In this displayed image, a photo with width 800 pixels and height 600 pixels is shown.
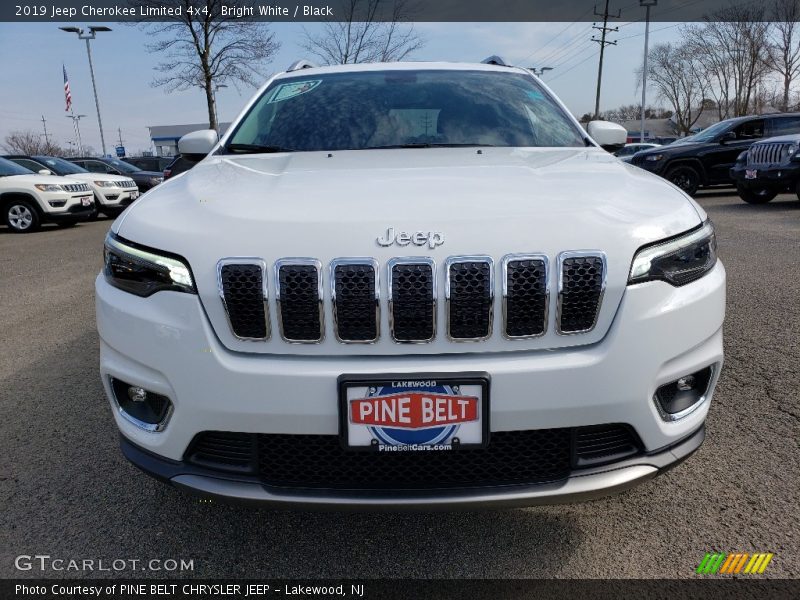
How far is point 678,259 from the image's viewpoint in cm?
170

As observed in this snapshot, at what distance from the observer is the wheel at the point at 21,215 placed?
37.7 feet

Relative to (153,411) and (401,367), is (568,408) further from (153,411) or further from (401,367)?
(153,411)

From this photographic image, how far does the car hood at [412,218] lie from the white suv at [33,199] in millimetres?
11244

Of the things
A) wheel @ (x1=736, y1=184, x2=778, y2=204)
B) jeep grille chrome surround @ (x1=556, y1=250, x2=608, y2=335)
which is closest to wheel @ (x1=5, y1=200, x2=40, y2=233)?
jeep grille chrome surround @ (x1=556, y1=250, x2=608, y2=335)

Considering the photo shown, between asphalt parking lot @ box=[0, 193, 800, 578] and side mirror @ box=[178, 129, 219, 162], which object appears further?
side mirror @ box=[178, 129, 219, 162]

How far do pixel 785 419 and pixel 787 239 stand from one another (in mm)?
5638

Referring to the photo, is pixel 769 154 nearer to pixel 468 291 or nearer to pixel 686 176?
pixel 686 176

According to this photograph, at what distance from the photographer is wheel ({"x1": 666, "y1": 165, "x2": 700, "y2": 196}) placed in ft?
41.2

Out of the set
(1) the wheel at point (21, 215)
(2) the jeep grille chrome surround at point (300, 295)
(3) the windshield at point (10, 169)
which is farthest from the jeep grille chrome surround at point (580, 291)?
(3) the windshield at point (10, 169)

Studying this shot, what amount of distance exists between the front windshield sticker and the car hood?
1.14m

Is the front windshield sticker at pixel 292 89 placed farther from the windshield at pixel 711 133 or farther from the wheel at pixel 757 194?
the windshield at pixel 711 133

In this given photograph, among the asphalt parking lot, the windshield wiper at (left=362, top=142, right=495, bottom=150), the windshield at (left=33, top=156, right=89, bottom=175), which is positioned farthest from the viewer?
the windshield at (left=33, top=156, right=89, bottom=175)

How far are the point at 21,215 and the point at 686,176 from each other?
13416mm

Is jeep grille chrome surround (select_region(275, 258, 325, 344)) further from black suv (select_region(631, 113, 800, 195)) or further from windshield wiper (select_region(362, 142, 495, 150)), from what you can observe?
black suv (select_region(631, 113, 800, 195))
